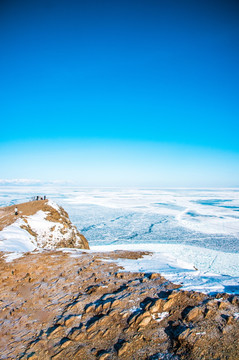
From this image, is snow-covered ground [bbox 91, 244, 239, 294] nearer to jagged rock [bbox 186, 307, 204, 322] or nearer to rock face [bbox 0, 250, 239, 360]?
rock face [bbox 0, 250, 239, 360]

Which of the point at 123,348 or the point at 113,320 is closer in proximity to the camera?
the point at 123,348

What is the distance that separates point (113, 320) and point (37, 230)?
31.7 feet

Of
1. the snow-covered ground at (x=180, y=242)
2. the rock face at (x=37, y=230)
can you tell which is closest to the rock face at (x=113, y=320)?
the snow-covered ground at (x=180, y=242)

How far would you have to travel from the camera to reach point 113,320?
135 inches

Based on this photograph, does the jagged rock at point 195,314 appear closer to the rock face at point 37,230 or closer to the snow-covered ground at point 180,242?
the snow-covered ground at point 180,242

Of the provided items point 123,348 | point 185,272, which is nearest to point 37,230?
point 185,272

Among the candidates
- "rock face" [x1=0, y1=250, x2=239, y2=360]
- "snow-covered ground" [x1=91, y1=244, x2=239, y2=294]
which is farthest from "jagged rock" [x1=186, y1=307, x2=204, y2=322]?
"snow-covered ground" [x1=91, y1=244, x2=239, y2=294]

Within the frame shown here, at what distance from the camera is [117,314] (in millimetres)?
3557

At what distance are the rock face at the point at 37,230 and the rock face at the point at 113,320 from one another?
14.6 ft

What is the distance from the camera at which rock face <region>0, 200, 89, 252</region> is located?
30.7 feet

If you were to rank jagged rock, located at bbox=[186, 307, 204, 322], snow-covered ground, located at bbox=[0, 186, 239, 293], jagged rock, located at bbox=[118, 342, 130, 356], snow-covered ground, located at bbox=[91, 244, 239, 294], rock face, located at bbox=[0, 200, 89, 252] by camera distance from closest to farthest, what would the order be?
jagged rock, located at bbox=[118, 342, 130, 356]
jagged rock, located at bbox=[186, 307, 204, 322]
snow-covered ground, located at bbox=[91, 244, 239, 294]
snow-covered ground, located at bbox=[0, 186, 239, 293]
rock face, located at bbox=[0, 200, 89, 252]

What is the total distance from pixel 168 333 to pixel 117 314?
98 cm

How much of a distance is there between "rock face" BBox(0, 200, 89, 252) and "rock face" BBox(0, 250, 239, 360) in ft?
14.6

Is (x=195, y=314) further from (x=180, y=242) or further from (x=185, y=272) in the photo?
(x=180, y=242)
